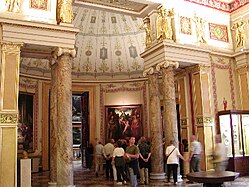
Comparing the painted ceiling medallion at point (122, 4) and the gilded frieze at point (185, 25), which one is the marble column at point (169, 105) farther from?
the painted ceiling medallion at point (122, 4)

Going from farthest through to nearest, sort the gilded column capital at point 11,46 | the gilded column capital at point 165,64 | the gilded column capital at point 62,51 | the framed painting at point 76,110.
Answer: the framed painting at point 76,110
the gilded column capital at point 165,64
the gilded column capital at point 62,51
the gilded column capital at point 11,46

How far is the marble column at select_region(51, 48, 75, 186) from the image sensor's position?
10.2m

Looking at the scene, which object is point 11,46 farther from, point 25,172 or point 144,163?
point 144,163

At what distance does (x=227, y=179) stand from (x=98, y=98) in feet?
45.1

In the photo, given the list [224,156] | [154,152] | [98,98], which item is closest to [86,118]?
[98,98]

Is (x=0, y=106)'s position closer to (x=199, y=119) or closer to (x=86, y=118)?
(x=199, y=119)

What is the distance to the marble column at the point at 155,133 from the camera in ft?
42.2

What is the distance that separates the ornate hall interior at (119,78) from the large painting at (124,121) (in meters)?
0.07

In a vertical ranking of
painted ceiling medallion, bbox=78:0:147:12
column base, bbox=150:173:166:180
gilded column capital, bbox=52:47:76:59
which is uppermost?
painted ceiling medallion, bbox=78:0:147:12

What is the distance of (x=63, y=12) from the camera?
36.3 feet

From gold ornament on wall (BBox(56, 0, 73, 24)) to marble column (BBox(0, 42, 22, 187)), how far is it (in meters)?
1.83

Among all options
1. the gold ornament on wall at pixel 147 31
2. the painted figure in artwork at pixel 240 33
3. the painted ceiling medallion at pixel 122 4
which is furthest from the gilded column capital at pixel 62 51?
the painted figure in artwork at pixel 240 33

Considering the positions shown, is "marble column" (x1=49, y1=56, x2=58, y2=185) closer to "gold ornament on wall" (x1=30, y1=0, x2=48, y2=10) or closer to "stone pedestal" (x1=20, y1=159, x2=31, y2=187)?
"stone pedestal" (x1=20, y1=159, x2=31, y2=187)

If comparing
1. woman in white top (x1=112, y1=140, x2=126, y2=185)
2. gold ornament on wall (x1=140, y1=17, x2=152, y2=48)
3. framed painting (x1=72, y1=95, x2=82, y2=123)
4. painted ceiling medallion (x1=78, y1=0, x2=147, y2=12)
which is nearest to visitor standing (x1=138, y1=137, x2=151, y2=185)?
woman in white top (x1=112, y1=140, x2=126, y2=185)
